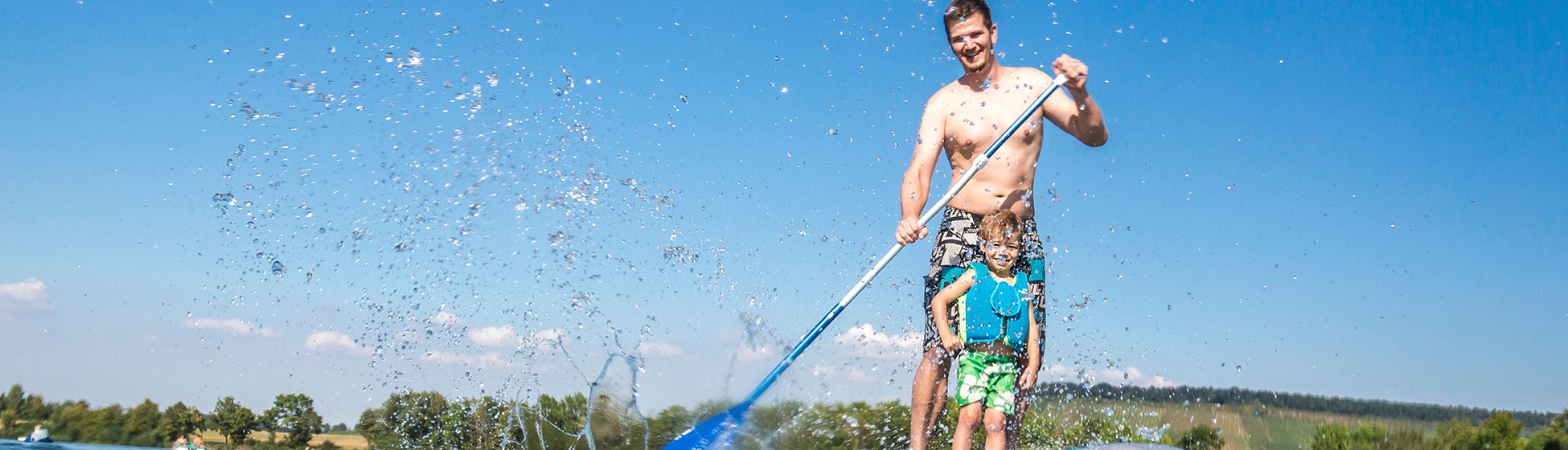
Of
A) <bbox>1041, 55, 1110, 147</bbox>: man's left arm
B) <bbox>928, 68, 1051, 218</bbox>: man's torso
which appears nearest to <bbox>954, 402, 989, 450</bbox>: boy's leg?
<bbox>928, 68, 1051, 218</bbox>: man's torso

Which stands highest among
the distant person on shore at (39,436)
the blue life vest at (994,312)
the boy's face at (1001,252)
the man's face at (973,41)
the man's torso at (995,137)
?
the man's face at (973,41)

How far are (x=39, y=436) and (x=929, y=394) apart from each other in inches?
174

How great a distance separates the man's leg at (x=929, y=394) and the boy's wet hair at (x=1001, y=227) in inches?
19.2

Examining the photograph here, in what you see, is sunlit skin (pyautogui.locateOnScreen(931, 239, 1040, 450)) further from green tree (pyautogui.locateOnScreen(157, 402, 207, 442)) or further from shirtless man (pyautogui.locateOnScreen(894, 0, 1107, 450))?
green tree (pyautogui.locateOnScreen(157, 402, 207, 442))

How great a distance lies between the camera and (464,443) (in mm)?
5422

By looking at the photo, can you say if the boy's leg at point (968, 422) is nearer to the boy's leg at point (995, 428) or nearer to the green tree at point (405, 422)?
the boy's leg at point (995, 428)

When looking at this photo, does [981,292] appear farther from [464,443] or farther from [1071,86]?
[464,443]

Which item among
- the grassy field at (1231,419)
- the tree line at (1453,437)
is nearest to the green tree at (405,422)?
the grassy field at (1231,419)

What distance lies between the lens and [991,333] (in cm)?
313

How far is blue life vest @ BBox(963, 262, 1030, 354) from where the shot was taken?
3.14 metres

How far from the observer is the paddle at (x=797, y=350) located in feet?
11.2

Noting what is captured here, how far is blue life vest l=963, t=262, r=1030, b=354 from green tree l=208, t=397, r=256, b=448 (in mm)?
4304

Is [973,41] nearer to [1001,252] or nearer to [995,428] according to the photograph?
[1001,252]

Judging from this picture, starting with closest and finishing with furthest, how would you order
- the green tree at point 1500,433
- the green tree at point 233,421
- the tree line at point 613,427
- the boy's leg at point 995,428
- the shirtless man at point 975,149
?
the boy's leg at point 995,428 < the shirtless man at point 975,149 < the tree line at point 613,427 < the green tree at point 233,421 < the green tree at point 1500,433
